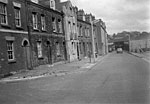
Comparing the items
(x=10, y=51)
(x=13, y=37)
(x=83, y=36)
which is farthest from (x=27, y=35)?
(x=83, y=36)

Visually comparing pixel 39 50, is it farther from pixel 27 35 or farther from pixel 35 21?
pixel 35 21

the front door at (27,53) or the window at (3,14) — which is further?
the front door at (27,53)

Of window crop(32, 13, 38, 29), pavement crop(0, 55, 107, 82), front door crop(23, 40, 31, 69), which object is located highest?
window crop(32, 13, 38, 29)

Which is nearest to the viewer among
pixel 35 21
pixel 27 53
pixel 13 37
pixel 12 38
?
pixel 12 38

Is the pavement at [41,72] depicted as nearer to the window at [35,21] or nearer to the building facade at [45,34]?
the building facade at [45,34]

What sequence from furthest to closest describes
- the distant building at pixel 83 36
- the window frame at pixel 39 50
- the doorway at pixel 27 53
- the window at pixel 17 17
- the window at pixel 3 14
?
1. the distant building at pixel 83 36
2. the window frame at pixel 39 50
3. the doorway at pixel 27 53
4. the window at pixel 17 17
5. the window at pixel 3 14

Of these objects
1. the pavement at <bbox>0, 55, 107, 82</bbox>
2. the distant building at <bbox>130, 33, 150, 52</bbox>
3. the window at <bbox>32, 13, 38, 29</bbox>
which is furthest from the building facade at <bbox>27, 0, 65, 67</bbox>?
the distant building at <bbox>130, 33, 150, 52</bbox>

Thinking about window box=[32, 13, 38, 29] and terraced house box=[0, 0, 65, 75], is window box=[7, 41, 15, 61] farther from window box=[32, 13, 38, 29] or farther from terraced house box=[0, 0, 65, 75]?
window box=[32, 13, 38, 29]

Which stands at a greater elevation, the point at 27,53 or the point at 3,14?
the point at 3,14

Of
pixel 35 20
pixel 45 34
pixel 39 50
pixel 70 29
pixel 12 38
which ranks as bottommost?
pixel 39 50

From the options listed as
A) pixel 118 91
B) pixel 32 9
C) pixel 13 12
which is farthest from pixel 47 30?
pixel 118 91

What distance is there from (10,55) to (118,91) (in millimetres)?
12200

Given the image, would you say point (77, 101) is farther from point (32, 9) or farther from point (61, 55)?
point (61, 55)

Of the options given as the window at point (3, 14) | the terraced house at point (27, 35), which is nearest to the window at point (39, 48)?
the terraced house at point (27, 35)
